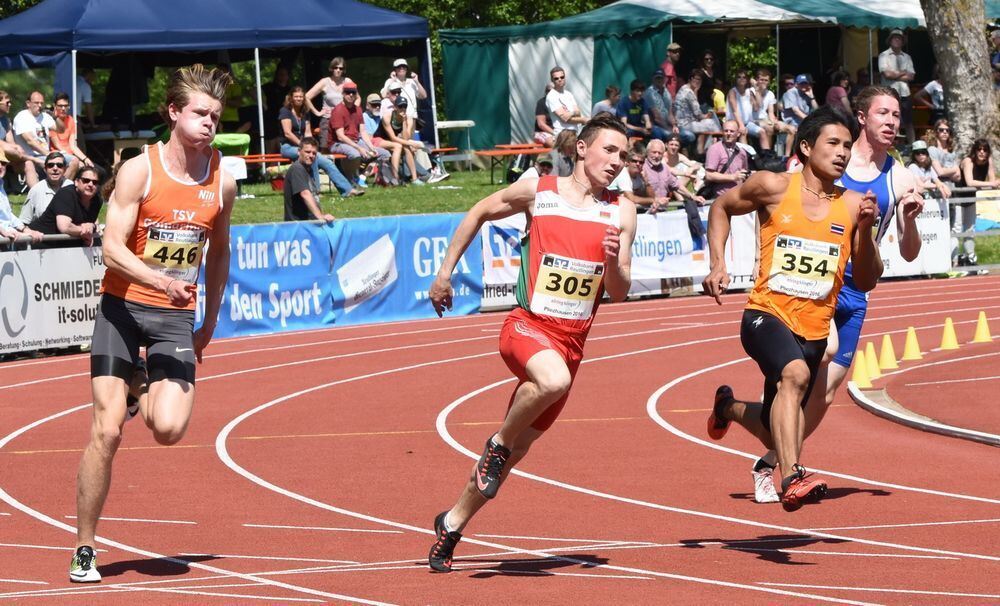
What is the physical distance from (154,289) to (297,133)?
19.9 meters

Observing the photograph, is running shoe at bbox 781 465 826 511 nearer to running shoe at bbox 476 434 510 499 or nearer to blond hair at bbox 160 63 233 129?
running shoe at bbox 476 434 510 499

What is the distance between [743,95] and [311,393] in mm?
16680

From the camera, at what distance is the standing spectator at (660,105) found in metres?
27.9

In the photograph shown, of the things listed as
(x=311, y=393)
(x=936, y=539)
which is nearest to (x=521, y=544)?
(x=936, y=539)

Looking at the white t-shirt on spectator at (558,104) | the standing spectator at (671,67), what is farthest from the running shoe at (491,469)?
the standing spectator at (671,67)

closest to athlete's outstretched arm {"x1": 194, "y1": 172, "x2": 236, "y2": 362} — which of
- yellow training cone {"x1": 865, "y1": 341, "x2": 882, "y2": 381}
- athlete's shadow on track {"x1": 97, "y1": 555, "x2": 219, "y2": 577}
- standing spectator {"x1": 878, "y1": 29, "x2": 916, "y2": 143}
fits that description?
athlete's shadow on track {"x1": 97, "y1": 555, "x2": 219, "y2": 577}

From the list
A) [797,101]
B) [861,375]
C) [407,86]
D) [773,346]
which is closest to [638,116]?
[407,86]

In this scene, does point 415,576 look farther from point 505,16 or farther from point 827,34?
point 505,16

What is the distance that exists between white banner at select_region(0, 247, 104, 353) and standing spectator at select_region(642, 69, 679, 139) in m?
12.5

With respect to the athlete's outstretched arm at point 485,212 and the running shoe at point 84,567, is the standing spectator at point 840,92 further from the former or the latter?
the running shoe at point 84,567

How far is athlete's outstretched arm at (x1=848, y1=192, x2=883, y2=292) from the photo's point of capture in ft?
26.3

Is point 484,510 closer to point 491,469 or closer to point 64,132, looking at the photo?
point 491,469

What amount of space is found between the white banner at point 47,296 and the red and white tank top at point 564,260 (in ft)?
33.6

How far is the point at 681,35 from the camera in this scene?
3506 centimetres
